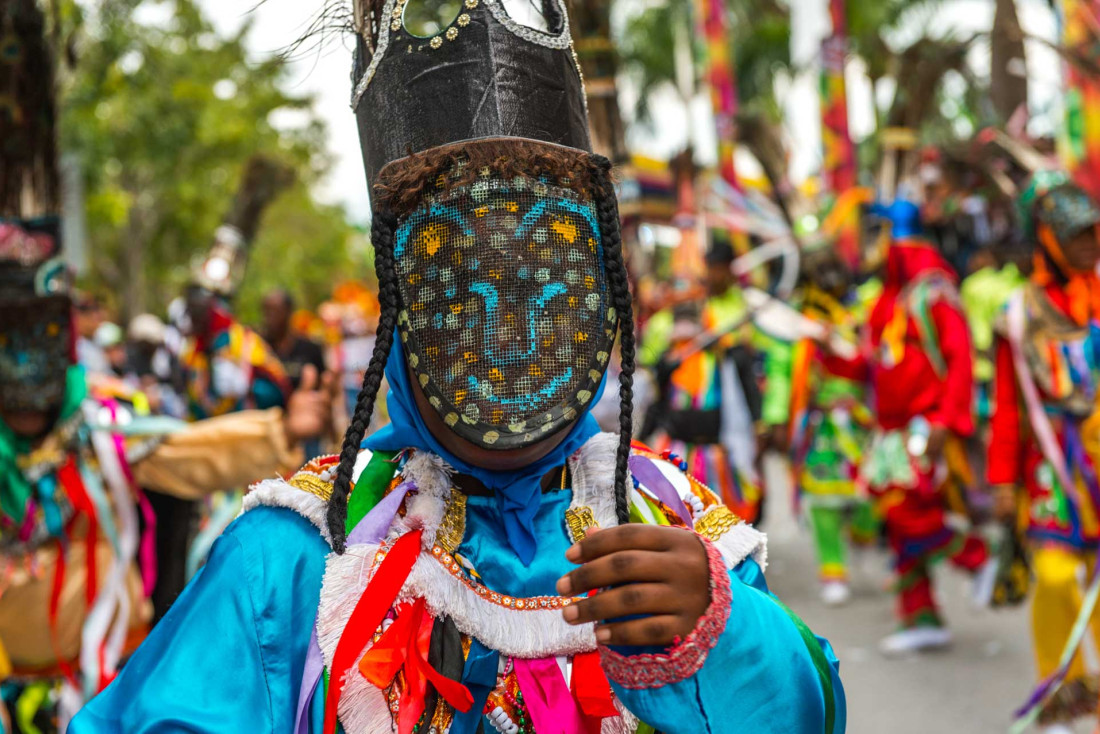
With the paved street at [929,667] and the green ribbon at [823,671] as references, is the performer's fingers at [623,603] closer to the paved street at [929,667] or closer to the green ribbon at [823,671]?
the green ribbon at [823,671]

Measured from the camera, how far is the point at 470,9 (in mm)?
1844

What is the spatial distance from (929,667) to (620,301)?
5.28 metres

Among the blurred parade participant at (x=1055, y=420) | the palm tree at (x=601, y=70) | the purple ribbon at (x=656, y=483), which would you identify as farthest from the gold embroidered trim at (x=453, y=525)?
the blurred parade participant at (x=1055, y=420)

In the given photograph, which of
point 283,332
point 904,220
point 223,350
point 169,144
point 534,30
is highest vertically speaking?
point 169,144

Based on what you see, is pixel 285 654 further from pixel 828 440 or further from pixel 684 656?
pixel 828 440

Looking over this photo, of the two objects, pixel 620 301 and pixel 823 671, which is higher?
pixel 620 301

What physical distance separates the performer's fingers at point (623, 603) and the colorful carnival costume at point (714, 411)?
586 cm

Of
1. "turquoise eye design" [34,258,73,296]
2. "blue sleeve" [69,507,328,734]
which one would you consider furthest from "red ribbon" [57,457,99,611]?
"blue sleeve" [69,507,328,734]

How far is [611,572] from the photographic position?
1450mm

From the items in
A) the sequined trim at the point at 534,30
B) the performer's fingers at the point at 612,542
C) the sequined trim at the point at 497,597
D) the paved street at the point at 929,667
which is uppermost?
the sequined trim at the point at 534,30

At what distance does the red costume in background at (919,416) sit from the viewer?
686 centimetres

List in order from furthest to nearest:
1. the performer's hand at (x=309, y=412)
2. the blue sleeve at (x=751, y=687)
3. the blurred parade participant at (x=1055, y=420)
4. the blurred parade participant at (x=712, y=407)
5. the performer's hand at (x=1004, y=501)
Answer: the blurred parade participant at (x=712, y=407) → the performer's hand at (x=1004, y=501) → the blurred parade participant at (x=1055, y=420) → the performer's hand at (x=309, y=412) → the blue sleeve at (x=751, y=687)

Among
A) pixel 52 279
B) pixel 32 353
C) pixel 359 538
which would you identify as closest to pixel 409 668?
pixel 359 538

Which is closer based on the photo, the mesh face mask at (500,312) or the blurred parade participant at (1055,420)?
the mesh face mask at (500,312)
